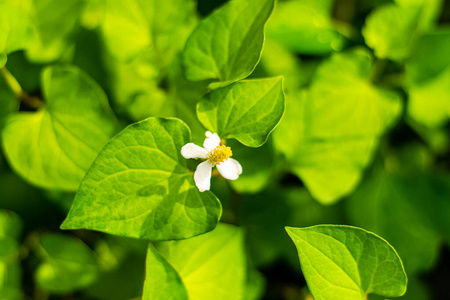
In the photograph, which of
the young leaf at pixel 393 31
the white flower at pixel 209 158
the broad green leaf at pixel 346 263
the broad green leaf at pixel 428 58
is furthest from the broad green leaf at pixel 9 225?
the broad green leaf at pixel 428 58

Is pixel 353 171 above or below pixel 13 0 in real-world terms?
below

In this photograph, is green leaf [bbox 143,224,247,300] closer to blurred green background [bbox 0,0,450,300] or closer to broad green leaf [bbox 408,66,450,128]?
blurred green background [bbox 0,0,450,300]

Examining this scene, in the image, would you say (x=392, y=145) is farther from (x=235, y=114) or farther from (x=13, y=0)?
(x=13, y=0)

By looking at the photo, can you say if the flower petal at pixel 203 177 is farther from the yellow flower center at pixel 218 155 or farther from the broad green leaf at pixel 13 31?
the broad green leaf at pixel 13 31

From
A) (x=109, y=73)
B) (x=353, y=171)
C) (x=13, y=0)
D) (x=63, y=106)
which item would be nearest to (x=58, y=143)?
(x=63, y=106)

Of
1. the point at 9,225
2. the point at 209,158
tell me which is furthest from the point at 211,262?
the point at 9,225

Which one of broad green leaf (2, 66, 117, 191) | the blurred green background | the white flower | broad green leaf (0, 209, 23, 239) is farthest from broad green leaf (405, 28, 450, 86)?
broad green leaf (0, 209, 23, 239)

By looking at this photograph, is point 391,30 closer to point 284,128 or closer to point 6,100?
point 284,128
